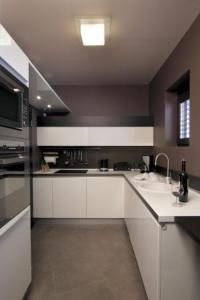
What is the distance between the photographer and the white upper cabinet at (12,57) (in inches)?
48.2

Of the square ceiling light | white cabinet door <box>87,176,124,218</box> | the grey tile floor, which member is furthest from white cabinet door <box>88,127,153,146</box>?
the square ceiling light

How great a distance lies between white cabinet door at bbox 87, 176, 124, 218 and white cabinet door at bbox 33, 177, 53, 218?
621 mm

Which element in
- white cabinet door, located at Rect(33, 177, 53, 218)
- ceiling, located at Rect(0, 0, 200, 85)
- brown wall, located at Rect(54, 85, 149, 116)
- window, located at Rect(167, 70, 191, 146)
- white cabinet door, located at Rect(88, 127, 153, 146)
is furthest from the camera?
brown wall, located at Rect(54, 85, 149, 116)

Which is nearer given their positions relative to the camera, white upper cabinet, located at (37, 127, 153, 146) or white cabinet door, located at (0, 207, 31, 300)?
white cabinet door, located at (0, 207, 31, 300)

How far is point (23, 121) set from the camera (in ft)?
5.08

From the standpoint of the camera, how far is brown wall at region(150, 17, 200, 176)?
76.7 inches

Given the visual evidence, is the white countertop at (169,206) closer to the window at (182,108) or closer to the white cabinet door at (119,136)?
the window at (182,108)

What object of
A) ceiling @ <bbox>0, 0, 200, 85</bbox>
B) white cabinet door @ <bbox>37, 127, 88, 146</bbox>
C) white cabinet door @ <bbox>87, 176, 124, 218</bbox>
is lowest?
white cabinet door @ <bbox>87, 176, 124, 218</bbox>

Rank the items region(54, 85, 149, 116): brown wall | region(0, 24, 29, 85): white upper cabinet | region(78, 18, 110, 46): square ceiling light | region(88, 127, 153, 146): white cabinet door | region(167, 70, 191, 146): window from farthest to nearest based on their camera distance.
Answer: region(54, 85, 149, 116): brown wall, region(88, 127, 153, 146): white cabinet door, region(167, 70, 191, 146): window, region(78, 18, 110, 46): square ceiling light, region(0, 24, 29, 85): white upper cabinet

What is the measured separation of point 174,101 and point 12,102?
2.23 meters

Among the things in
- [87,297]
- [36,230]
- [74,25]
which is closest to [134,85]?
[74,25]

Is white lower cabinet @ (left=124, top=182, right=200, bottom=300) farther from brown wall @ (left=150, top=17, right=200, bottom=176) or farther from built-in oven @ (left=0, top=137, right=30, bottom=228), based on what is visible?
built-in oven @ (left=0, top=137, right=30, bottom=228)

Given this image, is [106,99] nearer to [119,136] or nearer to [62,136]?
[119,136]

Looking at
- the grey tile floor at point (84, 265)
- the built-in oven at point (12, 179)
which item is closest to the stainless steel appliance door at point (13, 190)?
the built-in oven at point (12, 179)
